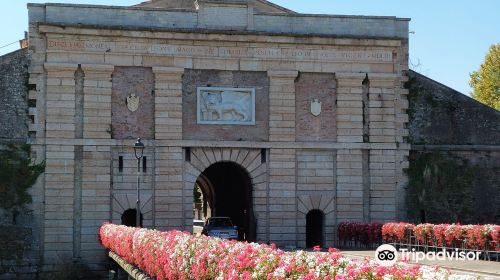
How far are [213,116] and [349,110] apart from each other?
4.95m

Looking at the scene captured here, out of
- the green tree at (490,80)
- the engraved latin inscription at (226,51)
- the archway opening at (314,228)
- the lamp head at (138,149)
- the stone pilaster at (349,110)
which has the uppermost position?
the green tree at (490,80)

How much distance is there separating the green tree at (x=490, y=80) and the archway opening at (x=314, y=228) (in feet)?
85.5

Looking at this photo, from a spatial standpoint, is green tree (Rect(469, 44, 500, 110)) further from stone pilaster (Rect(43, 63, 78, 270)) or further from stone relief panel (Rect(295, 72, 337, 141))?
stone pilaster (Rect(43, 63, 78, 270))

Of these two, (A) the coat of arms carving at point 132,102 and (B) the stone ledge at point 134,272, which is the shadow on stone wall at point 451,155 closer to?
(A) the coat of arms carving at point 132,102

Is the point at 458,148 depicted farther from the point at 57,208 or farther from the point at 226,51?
the point at 57,208

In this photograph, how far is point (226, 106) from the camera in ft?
88.8

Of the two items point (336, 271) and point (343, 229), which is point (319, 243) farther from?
point (336, 271)

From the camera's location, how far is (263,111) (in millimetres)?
27312

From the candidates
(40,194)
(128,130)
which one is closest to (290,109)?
(128,130)

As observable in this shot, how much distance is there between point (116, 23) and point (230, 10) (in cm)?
405

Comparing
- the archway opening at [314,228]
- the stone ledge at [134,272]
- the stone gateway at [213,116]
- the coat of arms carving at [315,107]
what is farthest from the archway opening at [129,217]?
the stone ledge at [134,272]

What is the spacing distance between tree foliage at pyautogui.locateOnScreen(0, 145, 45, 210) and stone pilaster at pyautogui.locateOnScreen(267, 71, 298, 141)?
811 cm

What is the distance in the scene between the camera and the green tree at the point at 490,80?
2006 inches

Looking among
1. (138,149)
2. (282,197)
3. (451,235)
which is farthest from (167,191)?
(451,235)
